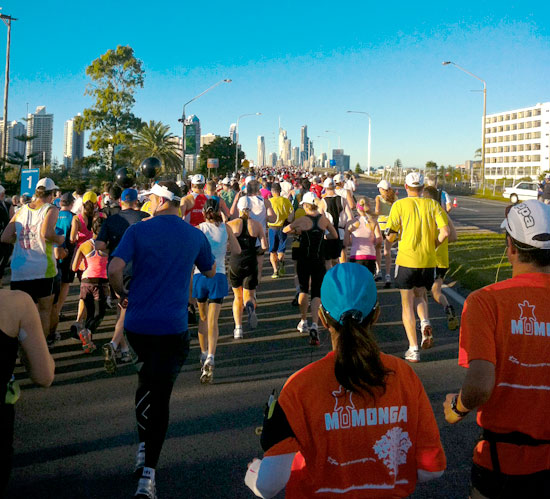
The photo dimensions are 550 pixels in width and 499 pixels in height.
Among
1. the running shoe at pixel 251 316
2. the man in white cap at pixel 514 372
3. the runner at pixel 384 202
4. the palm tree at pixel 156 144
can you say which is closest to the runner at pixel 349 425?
the man in white cap at pixel 514 372

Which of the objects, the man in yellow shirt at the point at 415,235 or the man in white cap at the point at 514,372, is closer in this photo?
the man in white cap at the point at 514,372

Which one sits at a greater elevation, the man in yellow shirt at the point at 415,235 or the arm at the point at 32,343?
the man in yellow shirt at the point at 415,235

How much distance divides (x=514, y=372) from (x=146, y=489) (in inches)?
94.3

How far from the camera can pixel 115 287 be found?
4.16m

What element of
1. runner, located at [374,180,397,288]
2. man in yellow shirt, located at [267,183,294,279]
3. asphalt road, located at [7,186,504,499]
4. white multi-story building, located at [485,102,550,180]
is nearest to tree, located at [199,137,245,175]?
man in yellow shirt, located at [267,183,294,279]

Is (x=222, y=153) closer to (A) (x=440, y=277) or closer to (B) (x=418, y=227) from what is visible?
(A) (x=440, y=277)

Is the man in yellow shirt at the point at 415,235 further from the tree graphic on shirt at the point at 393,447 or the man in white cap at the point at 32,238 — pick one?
the tree graphic on shirt at the point at 393,447

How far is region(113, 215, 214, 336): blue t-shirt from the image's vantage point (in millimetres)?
3951

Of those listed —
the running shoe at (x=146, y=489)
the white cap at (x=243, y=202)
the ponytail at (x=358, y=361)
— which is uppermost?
the white cap at (x=243, y=202)

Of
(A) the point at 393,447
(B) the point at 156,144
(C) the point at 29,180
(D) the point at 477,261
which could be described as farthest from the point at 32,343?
(B) the point at 156,144

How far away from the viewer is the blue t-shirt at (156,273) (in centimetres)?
395

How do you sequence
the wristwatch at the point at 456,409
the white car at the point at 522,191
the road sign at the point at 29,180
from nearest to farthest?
1. the wristwatch at the point at 456,409
2. the road sign at the point at 29,180
3. the white car at the point at 522,191

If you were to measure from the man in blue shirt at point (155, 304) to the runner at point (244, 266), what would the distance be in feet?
11.7

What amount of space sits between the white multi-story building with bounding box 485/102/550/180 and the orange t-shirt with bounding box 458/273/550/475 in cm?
12950
